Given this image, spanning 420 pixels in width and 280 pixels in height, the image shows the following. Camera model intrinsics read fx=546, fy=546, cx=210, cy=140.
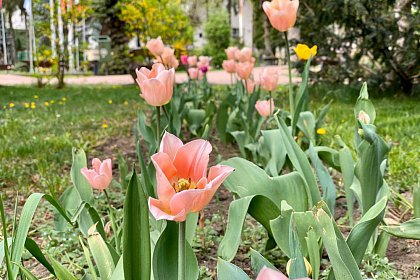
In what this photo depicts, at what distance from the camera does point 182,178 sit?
27.4 inches

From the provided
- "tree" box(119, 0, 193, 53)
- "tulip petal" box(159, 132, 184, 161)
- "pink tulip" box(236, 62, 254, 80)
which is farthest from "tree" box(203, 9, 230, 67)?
"tulip petal" box(159, 132, 184, 161)

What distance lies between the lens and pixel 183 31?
1271cm

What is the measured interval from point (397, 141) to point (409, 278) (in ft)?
6.86

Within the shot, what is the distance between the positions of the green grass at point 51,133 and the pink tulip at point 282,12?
2.83 feet

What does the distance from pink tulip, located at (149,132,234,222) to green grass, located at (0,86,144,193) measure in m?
1.03

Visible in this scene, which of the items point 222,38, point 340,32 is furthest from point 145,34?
point 222,38

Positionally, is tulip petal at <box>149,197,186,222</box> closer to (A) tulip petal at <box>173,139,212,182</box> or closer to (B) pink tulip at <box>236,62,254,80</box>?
(A) tulip petal at <box>173,139,212,182</box>

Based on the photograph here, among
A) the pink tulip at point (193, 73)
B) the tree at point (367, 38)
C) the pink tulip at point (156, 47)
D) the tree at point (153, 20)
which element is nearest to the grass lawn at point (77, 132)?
the tree at point (367, 38)

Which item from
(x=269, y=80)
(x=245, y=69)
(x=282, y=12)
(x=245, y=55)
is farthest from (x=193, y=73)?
(x=282, y=12)

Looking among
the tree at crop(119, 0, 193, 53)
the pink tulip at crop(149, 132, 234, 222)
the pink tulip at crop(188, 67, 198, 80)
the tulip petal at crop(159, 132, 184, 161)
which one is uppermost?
the tree at crop(119, 0, 193, 53)

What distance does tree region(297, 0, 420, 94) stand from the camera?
18.2ft

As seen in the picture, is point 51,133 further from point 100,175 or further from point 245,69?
point 100,175

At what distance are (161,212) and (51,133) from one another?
11.6 ft

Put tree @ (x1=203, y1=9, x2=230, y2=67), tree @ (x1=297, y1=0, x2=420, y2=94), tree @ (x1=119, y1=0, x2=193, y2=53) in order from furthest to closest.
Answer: tree @ (x1=203, y1=9, x2=230, y2=67)
tree @ (x1=119, y1=0, x2=193, y2=53)
tree @ (x1=297, y1=0, x2=420, y2=94)
